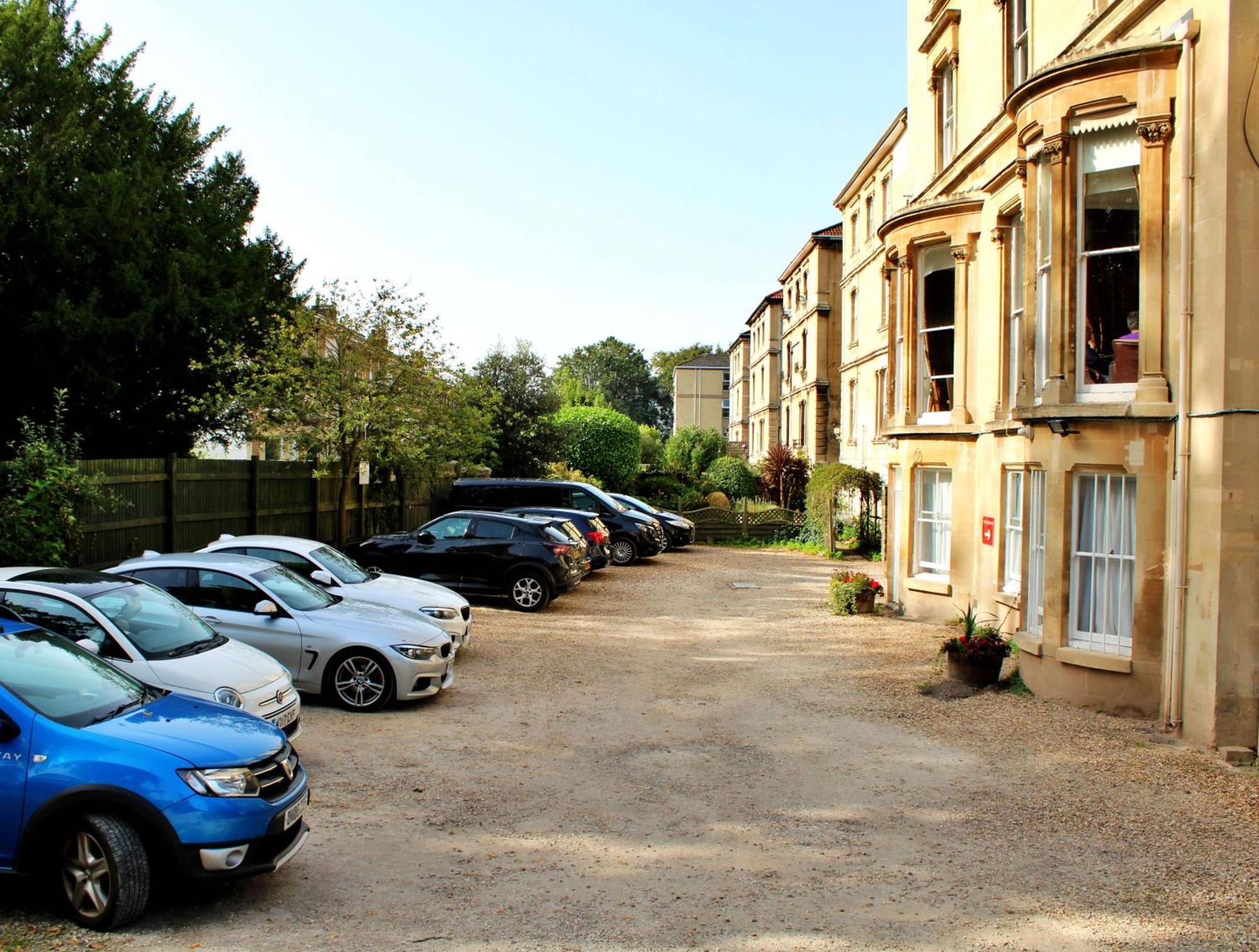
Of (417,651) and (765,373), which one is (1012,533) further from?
(765,373)

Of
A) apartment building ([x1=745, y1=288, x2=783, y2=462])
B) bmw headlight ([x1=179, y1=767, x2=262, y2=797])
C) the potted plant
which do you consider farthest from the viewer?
apartment building ([x1=745, y1=288, x2=783, y2=462])

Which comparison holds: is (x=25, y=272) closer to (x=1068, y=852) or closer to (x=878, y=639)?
(x=878, y=639)

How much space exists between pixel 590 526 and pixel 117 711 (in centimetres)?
1677

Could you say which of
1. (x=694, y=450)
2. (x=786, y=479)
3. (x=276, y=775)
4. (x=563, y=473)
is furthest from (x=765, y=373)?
(x=276, y=775)

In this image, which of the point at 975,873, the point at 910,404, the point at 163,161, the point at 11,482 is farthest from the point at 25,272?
the point at 975,873

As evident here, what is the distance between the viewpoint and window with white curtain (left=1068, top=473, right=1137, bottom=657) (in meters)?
10.6

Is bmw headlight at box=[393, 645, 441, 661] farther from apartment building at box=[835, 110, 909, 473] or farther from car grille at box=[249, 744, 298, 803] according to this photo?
apartment building at box=[835, 110, 909, 473]

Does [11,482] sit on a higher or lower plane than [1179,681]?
higher

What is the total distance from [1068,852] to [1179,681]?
12.3 ft

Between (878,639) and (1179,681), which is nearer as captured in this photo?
(1179,681)

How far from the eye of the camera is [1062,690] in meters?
10.9

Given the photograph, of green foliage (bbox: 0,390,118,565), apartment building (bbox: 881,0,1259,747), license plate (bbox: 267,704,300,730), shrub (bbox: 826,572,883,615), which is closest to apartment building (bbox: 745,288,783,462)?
shrub (bbox: 826,572,883,615)

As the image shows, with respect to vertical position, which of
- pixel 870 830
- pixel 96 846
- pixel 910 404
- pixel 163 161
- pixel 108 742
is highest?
pixel 163 161

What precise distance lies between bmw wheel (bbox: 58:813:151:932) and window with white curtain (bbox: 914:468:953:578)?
45.8 feet
